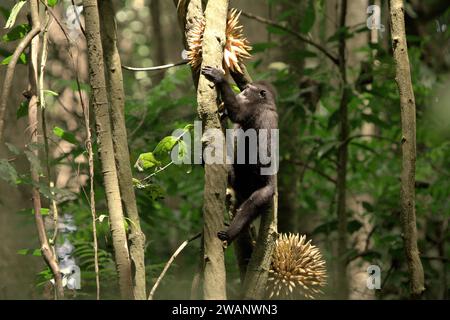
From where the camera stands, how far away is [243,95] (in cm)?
402

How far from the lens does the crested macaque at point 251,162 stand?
3736 mm

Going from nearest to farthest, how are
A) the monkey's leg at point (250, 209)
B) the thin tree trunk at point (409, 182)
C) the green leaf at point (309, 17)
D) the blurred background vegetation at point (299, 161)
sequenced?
the thin tree trunk at point (409, 182)
the monkey's leg at point (250, 209)
the blurred background vegetation at point (299, 161)
the green leaf at point (309, 17)

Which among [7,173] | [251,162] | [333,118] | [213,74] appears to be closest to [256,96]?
[251,162]

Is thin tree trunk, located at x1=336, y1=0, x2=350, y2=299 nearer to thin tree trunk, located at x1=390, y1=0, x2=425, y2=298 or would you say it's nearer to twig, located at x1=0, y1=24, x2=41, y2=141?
thin tree trunk, located at x1=390, y1=0, x2=425, y2=298

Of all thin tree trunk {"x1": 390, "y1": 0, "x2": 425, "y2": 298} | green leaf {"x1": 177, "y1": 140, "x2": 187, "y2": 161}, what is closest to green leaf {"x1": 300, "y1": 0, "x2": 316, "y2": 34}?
thin tree trunk {"x1": 390, "y1": 0, "x2": 425, "y2": 298}

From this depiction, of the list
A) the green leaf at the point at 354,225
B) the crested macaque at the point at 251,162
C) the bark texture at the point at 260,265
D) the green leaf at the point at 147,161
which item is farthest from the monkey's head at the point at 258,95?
the green leaf at the point at 354,225

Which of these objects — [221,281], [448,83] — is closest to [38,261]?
[221,281]

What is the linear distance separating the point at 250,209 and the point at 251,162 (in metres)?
0.68

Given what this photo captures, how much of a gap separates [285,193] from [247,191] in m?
2.92

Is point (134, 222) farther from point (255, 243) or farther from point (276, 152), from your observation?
point (276, 152)

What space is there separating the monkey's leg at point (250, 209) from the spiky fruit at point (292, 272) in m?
0.25

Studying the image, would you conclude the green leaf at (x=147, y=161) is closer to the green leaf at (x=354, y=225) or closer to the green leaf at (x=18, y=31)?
the green leaf at (x=18, y=31)

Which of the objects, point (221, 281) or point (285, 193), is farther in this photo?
point (285, 193)

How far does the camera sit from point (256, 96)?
4.29 meters
